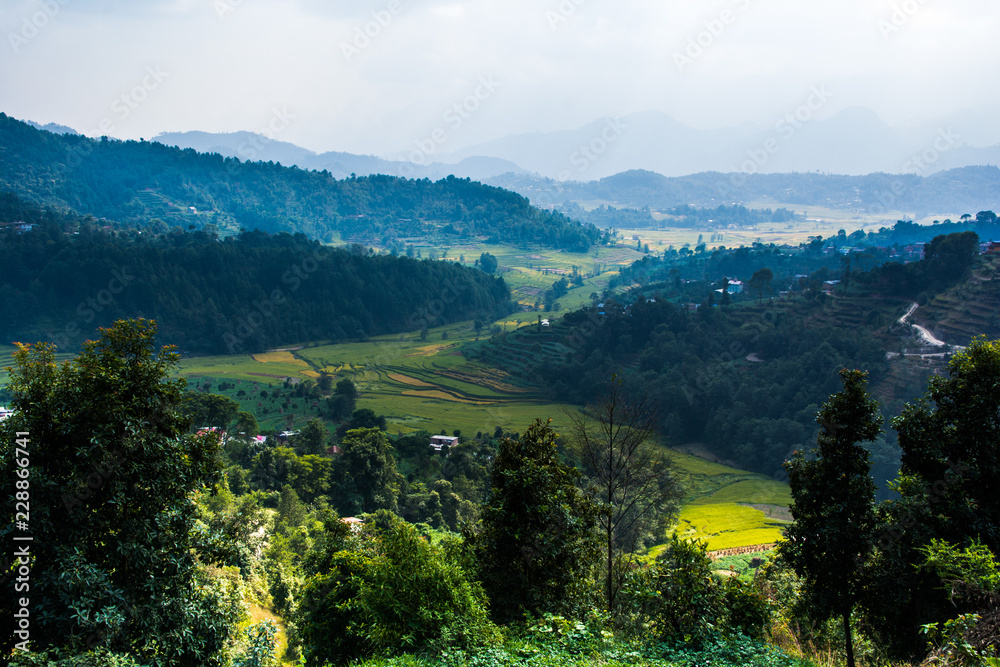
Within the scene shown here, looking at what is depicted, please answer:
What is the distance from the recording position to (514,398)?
184ft

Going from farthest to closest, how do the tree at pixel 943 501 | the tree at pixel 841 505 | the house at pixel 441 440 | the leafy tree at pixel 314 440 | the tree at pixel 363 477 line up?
the house at pixel 441 440, the leafy tree at pixel 314 440, the tree at pixel 363 477, the tree at pixel 841 505, the tree at pixel 943 501

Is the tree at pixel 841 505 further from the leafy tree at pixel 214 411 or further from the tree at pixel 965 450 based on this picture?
the leafy tree at pixel 214 411

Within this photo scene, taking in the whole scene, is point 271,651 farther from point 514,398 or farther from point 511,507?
point 514,398

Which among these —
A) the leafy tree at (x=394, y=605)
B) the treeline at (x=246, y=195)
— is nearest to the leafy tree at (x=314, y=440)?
the leafy tree at (x=394, y=605)

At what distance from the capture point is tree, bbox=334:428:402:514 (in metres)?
27.9

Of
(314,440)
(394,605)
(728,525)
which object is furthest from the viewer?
(314,440)

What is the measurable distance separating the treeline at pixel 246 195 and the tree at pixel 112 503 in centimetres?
12767

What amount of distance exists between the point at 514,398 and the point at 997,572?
4922 centimetres

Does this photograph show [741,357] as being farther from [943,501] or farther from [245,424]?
[943,501]

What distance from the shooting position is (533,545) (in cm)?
969

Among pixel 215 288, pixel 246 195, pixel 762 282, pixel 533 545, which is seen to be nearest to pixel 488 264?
pixel 215 288

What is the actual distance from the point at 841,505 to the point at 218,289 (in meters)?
79.2

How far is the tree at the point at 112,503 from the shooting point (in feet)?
21.7

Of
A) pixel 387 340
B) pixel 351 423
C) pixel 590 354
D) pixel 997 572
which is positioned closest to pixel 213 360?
pixel 387 340
